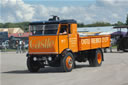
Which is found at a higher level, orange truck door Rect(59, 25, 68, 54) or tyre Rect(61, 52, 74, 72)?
orange truck door Rect(59, 25, 68, 54)

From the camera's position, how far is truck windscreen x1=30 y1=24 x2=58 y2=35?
16047 millimetres

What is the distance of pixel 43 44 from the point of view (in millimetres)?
15758

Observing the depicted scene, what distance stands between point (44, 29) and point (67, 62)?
213 cm

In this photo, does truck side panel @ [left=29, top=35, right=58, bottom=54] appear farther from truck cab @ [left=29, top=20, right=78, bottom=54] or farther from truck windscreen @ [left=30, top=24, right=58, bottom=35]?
truck windscreen @ [left=30, top=24, right=58, bottom=35]

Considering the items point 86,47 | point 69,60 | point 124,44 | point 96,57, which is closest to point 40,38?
point 69,60

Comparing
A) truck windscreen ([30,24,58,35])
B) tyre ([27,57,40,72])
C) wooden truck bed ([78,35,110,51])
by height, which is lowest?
tyre ([27,57,40,72])

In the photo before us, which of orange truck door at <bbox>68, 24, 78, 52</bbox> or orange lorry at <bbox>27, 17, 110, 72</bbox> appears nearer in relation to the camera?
orange lorry at <bbox>27, 17, 110, 72</bbox>

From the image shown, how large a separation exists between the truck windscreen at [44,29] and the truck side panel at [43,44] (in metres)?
0.46

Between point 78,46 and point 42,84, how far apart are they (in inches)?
235

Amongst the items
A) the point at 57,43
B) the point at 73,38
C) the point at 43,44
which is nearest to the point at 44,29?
the point at 43,44

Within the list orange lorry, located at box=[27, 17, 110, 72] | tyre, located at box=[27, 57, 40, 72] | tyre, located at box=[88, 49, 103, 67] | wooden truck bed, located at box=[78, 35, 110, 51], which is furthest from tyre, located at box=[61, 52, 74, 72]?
tyre, located at box=[88, 49, 103, 67]

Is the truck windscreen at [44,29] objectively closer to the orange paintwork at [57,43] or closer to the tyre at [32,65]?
the orange paintwork at [57,43]

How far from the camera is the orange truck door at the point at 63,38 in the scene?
51.5ft

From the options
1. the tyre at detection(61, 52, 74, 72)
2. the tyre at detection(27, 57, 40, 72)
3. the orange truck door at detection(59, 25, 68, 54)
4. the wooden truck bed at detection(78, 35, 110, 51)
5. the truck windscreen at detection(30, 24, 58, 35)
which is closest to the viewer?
the tyre at detection(61, 52, 74, 72)
